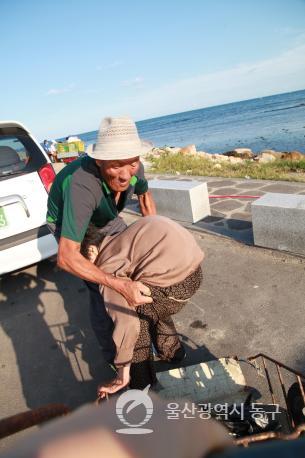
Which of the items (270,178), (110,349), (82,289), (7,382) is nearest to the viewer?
(110,349)

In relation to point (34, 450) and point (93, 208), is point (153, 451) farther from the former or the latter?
Answer: point (93, 208)

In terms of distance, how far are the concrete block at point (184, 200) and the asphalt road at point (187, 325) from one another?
1307mm

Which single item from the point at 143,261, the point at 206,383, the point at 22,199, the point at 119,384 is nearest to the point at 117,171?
the point at 143,261

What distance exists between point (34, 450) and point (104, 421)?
0.13 m


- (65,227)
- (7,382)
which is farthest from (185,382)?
(7,382)

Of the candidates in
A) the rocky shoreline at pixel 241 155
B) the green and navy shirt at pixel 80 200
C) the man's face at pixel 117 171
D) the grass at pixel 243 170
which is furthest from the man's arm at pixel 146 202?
the rocky shoreline at pixel 241 155

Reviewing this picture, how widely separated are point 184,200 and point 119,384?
13.4 feet

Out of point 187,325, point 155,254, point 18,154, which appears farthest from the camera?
point 18,154

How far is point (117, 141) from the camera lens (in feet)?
7.03

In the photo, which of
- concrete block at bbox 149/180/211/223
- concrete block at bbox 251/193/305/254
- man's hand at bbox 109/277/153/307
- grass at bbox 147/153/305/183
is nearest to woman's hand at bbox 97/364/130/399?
man's hand at bbox 109/277/153/307

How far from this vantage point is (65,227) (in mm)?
2139

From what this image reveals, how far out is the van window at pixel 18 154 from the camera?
4266mm

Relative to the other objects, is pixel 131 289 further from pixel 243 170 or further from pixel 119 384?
pixel 243 170

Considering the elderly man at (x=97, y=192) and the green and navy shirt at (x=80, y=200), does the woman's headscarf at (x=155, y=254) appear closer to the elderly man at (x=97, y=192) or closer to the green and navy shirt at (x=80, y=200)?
the elderly man at (x=97, y=192)
